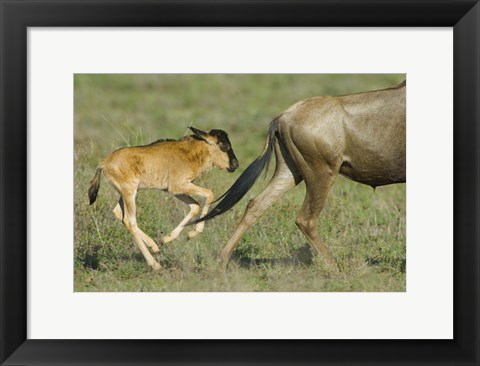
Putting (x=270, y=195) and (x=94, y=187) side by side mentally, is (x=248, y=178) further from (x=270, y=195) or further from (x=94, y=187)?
(x=94, y=187)

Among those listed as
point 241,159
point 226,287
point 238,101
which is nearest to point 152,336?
point 226,287

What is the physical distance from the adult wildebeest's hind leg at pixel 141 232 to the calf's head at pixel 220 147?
778 mm

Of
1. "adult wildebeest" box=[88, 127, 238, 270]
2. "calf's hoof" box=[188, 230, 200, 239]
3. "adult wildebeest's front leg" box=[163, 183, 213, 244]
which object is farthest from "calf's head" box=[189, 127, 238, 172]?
"calf's hoof" box=[188, 230, 200, 239]

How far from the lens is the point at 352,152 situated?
6.87m

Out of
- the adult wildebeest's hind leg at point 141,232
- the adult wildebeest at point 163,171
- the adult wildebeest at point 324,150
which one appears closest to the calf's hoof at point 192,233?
the adult wildebeest at point 163,171

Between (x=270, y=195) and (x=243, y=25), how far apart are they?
67.6 inches

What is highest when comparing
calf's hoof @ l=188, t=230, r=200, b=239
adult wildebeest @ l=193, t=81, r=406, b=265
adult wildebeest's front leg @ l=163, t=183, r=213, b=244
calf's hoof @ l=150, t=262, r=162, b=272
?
adult wildebeest @ l=193, t=81, r=406, b=265

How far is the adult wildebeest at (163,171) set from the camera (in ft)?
22.3

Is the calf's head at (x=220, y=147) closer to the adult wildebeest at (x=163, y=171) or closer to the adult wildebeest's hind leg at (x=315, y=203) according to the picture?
the adult wildebeest at (x=163, y=171)

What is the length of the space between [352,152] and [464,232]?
1.47 metres

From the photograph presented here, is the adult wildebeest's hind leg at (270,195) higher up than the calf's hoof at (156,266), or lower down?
higher up

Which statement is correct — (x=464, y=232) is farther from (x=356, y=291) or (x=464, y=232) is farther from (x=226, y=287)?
(x=226, y=287)

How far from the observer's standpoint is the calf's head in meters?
6.96

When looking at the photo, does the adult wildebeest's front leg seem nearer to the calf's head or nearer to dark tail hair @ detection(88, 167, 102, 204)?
the calf's head
